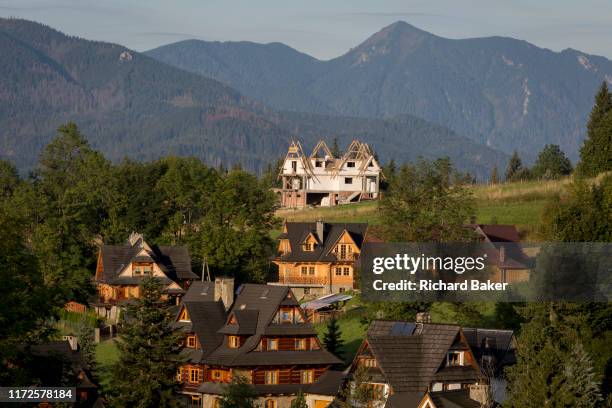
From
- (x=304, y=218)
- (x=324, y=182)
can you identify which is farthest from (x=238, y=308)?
(x=324, y=182)

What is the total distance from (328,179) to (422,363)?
3845 inches

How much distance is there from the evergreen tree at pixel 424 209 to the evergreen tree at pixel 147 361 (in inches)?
710

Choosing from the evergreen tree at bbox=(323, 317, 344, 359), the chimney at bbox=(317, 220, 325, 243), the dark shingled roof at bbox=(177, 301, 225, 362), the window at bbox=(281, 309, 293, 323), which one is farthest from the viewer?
the chimney at bbox=(317, 220, 325, 243)

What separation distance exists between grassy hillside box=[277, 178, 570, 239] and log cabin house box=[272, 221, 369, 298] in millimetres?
3315

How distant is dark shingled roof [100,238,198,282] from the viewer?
93750 millimetres

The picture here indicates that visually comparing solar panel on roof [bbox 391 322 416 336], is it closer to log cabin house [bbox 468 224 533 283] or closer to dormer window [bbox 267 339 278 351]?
dormer window [bbox 267 339 278 351]

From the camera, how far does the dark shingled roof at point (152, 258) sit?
93.8m

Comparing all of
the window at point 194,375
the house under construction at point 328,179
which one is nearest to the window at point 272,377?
the window at point 194,375

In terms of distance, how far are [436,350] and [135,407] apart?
1224 cm

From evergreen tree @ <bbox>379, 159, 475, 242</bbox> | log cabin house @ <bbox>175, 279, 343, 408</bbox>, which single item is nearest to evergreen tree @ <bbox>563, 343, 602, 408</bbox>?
log cabin house @ <bbox>175, 279, 343, 408</bbox>

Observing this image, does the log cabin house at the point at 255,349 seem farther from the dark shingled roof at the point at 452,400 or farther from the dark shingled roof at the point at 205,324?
the dark shingled roof at the point at 452,400

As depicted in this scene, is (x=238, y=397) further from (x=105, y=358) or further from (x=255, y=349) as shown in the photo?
(x=105, y=358)

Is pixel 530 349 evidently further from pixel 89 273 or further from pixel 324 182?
pixel 324 182

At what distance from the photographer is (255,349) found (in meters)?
65.7
